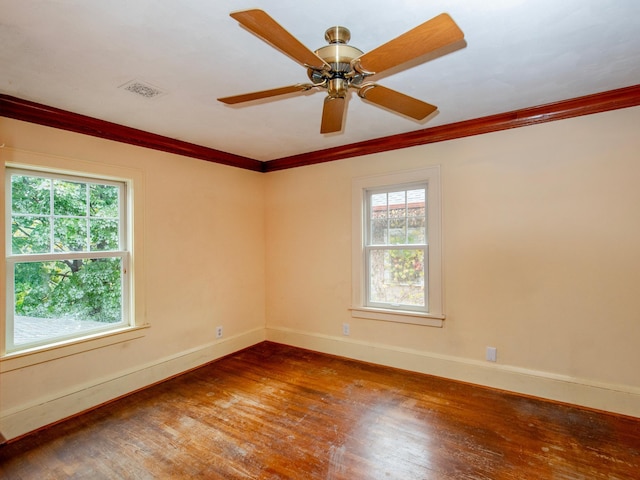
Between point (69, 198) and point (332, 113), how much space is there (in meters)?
2.37

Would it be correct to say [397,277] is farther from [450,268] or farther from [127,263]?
[127,263]

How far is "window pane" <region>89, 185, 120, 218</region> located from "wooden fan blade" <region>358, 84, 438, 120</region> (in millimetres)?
2537

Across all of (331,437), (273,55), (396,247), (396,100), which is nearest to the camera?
(396,100)

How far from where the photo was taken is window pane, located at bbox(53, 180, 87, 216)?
269cm

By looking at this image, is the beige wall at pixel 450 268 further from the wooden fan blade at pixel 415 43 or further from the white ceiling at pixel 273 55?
the wooden fan blade at pixel 415 43

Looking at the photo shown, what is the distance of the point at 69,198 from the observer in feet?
9.04

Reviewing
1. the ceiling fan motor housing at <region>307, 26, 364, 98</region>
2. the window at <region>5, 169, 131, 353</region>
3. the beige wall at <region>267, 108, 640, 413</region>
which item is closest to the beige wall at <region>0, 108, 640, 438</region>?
the beige wall at <region>267, 108, 640, 413</region>

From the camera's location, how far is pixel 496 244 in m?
2.96

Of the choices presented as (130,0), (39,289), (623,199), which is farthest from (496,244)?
(39,289)

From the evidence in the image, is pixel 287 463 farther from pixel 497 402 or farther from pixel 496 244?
pixel 496 244

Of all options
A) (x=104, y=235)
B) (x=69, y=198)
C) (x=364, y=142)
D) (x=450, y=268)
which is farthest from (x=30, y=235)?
(x=450, y=268)

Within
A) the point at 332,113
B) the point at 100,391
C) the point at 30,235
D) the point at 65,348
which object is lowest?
the point at 100,391

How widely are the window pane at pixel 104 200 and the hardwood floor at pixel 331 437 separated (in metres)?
1.67

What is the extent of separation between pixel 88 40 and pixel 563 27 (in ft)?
8.13
